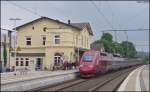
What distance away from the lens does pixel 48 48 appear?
75.9 meters

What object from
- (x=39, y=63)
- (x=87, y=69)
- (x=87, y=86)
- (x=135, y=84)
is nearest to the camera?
(x=87, y=86)

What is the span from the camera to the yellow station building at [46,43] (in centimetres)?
7494

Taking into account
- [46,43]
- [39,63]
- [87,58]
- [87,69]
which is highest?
[46,43]

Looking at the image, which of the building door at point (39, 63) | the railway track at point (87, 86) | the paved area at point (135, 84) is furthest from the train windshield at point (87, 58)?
the building door at point (39, 63)

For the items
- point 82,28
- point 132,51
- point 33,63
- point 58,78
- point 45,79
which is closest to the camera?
point 45,79

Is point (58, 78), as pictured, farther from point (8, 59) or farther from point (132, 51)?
point (132, 51)

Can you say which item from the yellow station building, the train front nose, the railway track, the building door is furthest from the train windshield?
the building door

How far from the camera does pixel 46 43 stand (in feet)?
253

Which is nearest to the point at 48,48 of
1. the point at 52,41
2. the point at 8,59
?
the point at 52,41

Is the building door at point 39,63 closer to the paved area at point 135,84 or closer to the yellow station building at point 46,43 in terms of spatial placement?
the yellow station building at point 46,43

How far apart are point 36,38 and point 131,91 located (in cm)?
5484

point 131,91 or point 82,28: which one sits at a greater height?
point 82,28

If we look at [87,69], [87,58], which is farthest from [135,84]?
[87,58]

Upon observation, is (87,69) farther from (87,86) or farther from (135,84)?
(87,86)
